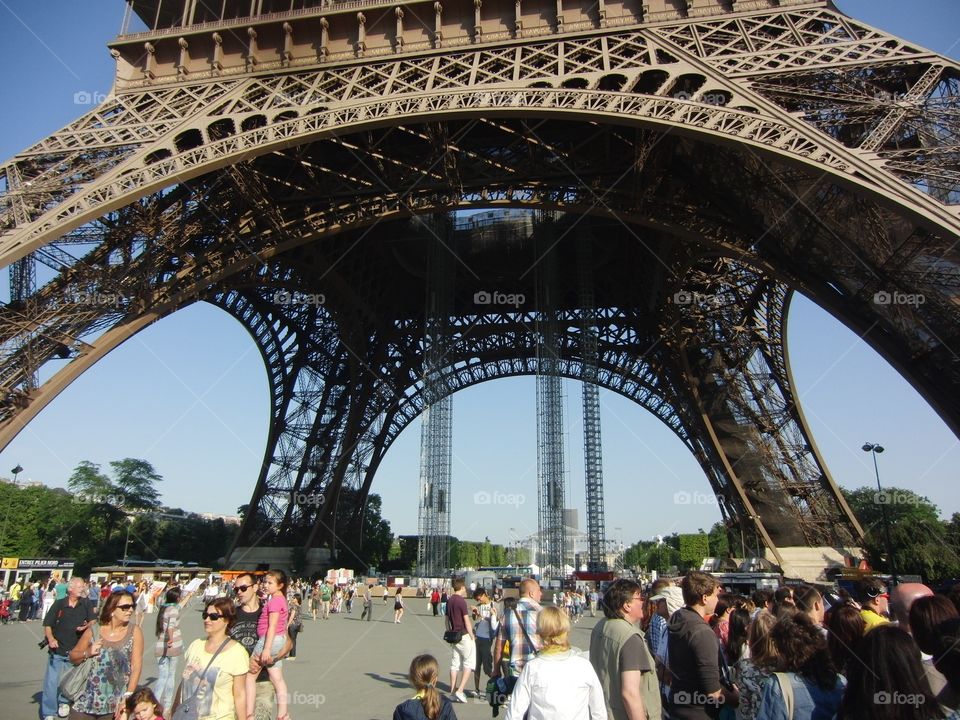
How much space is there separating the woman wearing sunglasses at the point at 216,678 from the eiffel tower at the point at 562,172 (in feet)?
37.2

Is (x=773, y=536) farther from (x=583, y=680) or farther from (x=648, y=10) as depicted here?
(x=583, y=680)

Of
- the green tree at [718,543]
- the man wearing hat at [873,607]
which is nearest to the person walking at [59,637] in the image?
the man wearing hat at [873,607]

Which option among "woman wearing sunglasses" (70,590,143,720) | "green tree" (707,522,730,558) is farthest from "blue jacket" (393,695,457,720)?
"green tree" (707,522,730,558)

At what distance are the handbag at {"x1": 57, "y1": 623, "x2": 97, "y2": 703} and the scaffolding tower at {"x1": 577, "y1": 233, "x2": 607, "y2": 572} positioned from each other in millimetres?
23776

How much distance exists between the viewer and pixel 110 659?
474 cm

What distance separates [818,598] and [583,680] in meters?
2.89

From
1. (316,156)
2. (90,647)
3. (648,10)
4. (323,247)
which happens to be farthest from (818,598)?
(323,247)

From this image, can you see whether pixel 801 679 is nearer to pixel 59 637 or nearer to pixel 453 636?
pixel 453 636

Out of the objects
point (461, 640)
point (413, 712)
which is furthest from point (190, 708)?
point (461, 640)

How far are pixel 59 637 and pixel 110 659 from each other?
215cm

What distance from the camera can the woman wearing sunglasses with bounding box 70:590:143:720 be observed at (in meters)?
4.61

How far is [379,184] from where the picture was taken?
61.0 feet

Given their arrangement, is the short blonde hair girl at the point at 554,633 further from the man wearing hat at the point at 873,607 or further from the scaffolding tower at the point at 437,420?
the scaffolding tower at the point at 437,420

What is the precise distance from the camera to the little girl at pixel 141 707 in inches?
143
